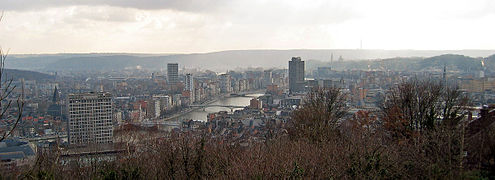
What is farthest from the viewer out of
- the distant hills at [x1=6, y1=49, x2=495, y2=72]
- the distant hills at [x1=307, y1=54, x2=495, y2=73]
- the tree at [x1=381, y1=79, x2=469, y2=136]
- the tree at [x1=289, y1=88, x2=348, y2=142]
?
the distant hills at [x1=6, y1=49, x2=495, y2=72]

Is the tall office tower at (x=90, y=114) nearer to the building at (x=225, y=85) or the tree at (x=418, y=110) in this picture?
the tree at (x=418, y=110)

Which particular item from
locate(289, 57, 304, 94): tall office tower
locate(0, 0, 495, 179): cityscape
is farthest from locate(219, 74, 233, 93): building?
locate(289, 57, 304, 94): tall office tower

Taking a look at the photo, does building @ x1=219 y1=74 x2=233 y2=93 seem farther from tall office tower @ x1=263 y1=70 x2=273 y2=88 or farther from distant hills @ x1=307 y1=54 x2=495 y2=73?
distant hills @ x1=307 y1=54 x2=495 y2=73

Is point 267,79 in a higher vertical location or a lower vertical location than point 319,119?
lower

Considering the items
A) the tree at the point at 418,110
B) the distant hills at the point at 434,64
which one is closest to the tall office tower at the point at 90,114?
the tree at the point at 418,110

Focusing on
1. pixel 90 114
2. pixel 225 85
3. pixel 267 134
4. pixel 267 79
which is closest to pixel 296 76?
pixel 225 85

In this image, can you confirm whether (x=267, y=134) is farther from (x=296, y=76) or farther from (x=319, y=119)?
(x=296, y=76)
